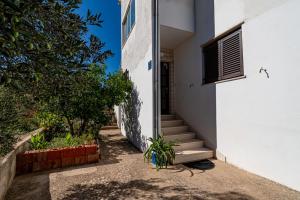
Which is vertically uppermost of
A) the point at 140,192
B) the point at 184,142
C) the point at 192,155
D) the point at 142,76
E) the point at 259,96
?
the point at 142,76

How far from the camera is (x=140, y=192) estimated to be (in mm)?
3471

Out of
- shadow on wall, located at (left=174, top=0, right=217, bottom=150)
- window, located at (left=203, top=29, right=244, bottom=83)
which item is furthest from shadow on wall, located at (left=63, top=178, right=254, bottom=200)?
window, located at (left=203, top=29, right=244, bottom=83)

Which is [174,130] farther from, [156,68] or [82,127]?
[82,127]

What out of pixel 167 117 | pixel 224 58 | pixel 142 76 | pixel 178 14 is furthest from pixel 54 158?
pixel 178 14

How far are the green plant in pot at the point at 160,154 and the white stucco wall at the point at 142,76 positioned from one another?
1.67ft

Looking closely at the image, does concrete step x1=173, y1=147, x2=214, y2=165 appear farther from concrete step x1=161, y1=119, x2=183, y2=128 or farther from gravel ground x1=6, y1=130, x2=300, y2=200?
concrete step x1=161, y1=119, x2=183, y2=128

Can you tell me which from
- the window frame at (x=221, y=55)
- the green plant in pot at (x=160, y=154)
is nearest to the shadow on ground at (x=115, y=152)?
the green plant in pot at (x=160, y=154)

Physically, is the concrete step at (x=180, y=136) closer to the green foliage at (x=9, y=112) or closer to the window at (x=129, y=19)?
the green foliage at (x=9, y=112)

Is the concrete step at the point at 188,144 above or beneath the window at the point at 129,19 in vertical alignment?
beneath

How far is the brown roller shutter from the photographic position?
15.4ft

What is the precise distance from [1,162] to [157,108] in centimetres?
357

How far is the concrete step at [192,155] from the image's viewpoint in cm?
512

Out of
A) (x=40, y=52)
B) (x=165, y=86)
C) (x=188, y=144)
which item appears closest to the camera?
(x=40, y=52)

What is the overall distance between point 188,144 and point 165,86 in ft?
10.2
